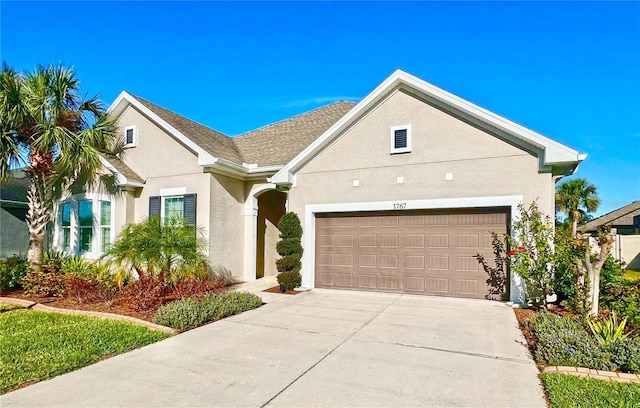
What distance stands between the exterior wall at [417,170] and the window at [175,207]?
11.0 feet

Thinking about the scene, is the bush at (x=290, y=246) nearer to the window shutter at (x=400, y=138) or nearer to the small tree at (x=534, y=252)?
the window shutter at (x=400, y=138)

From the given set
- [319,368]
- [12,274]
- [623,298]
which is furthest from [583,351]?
[12,274]

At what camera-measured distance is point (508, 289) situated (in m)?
8.78

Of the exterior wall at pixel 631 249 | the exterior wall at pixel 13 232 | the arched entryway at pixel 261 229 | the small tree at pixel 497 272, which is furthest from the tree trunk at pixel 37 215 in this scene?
the exterior wall at pixel 631 249

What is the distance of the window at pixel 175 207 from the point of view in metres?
11.5

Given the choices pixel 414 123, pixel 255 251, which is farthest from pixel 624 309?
pixel 255 251

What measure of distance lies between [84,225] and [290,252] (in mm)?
7915

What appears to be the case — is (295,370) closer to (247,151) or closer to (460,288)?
(460,288)

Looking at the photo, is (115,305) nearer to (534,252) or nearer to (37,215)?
(37,215)

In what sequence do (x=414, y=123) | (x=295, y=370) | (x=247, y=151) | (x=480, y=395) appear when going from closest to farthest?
(x=480, y=395) → (x=295, y=370) → (x=414, y=123) → (x=247, y=151)

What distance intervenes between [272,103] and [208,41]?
609 centimetres

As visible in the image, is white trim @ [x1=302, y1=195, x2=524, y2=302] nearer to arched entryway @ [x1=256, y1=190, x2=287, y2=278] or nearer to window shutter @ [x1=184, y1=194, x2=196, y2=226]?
arched entryway @ [x1=256, y1=190, x2=287, y2=278]

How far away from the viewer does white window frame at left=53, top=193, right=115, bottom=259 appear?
12.3m

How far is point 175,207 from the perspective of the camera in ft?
39.6
